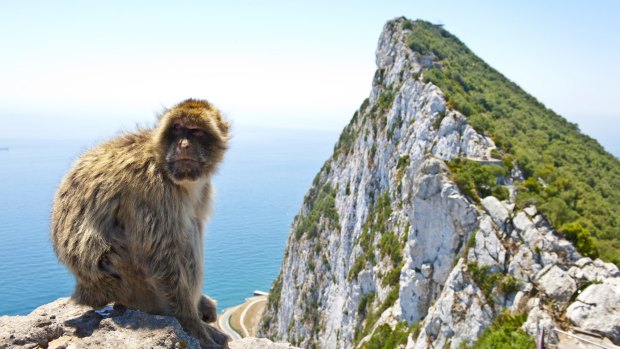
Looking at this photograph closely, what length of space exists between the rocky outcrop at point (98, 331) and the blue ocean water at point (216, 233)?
4.44 ft

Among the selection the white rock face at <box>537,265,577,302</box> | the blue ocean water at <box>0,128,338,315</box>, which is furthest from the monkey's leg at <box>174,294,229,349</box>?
the white rock face at <box>537,265,577,302</box>

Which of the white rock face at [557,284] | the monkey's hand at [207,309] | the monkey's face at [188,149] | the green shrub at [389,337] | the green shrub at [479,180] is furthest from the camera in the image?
the green shrub at [389,337]

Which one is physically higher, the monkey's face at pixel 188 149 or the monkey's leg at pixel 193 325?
the monkey's face at pixel 188 149

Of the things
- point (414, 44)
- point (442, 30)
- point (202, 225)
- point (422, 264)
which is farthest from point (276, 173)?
point (202, 225)

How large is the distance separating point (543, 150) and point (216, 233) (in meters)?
72.3

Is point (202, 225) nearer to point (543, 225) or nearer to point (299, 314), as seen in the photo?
point (543, 225)

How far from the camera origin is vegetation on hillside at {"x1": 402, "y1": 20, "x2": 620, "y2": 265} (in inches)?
511

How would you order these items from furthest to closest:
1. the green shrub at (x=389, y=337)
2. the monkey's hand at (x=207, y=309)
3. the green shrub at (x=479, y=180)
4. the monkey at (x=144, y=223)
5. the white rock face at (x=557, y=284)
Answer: the green shrub at (x=389, y=337) → the green shrub at (x=479, y=180) → the white rock face at (x=557, y=284) → the monkey's hand at (x=207, y=309) → the monkey at (x=144, y=223)

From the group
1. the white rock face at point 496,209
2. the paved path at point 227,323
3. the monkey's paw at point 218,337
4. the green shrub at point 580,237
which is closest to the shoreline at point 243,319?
the paved path at point 227,323

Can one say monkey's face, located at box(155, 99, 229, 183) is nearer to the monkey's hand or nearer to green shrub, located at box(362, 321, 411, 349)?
the monkey's hand

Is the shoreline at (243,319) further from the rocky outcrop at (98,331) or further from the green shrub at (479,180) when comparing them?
the rocky outcrop at (98,331)

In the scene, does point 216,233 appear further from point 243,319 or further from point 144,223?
point 144,223

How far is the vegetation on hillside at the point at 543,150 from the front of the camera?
12977 mm

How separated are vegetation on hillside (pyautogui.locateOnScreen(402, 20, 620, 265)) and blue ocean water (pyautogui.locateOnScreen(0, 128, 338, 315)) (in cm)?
956
